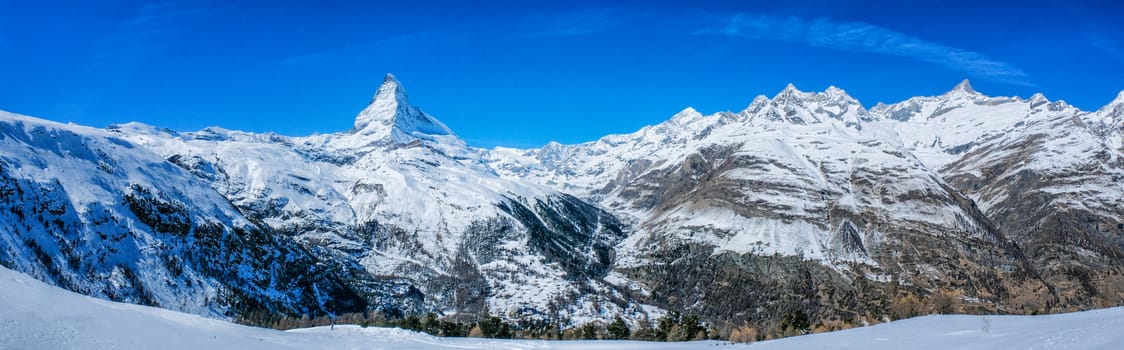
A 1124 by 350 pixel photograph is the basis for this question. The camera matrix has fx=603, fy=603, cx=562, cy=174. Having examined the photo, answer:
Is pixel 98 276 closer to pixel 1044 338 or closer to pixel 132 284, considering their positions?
pixel 132 284

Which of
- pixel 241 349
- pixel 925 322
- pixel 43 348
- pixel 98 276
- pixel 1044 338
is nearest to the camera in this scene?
pixel 43 348

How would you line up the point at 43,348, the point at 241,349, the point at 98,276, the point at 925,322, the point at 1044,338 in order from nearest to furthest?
the point at 43,348 → the point at 1044,338 → the point at 241,349 → the point at 925,322 → the point at 98,276

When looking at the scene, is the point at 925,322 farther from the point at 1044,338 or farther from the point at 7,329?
the point at 7,329

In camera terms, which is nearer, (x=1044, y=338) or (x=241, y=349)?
(x=1044, y=338)

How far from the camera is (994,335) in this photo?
27.9 m

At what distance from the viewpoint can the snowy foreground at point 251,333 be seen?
866 inches

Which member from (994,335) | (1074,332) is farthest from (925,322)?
(1074,332)

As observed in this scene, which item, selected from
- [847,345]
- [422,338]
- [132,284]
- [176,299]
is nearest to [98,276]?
[132,284]

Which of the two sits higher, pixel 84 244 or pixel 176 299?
pixel 84 244

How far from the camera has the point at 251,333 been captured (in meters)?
32.4

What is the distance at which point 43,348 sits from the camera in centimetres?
2064

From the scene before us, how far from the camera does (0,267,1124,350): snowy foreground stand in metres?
22.0

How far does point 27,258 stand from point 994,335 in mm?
223580

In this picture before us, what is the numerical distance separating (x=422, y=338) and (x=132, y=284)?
194 meters
